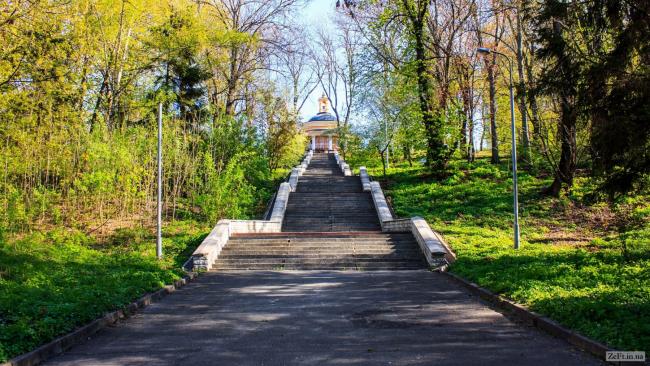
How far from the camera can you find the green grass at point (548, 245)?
693cm

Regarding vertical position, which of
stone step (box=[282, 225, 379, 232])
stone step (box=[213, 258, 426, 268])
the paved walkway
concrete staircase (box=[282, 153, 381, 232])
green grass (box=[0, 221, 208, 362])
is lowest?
the paved walkway

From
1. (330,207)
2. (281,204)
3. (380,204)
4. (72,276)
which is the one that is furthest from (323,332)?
(330,207)

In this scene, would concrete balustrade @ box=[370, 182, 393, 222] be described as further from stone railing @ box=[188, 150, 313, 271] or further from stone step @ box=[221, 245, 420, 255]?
stone railing @ box=[188, 150, 313, 271]

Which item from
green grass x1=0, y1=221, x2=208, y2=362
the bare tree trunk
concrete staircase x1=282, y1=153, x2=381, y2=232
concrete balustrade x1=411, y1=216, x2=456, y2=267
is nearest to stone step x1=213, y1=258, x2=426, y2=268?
concrete balustrade x1=411, y1=216, x2=456, y2=267

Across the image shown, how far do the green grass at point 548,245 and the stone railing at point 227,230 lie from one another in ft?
16.6

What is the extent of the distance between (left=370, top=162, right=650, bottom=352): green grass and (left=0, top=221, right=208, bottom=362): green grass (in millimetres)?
6555

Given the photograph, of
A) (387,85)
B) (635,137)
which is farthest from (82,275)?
(387,85)

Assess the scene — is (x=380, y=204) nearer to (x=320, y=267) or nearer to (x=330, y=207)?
(x=330, y=207)

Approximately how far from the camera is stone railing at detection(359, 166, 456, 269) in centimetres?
1440

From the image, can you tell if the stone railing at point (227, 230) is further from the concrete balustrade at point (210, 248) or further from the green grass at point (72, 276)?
the green grass at point (72, 276)

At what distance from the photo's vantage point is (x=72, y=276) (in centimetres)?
1105

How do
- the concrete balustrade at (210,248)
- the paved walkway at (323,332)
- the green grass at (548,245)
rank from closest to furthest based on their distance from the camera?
the paved walkway at (323,332) → the green grass at (548,245) → the concrete balustrade at (210,248)

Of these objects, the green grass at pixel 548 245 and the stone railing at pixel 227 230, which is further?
the stone railing at pixel 227 230

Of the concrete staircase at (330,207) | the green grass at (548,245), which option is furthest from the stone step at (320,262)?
the concrete staircase at (330,207)
